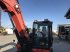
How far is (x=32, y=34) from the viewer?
1403 cm

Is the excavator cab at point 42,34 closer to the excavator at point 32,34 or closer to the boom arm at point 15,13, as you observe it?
the excavator at point 32,34

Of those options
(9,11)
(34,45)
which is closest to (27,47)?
(34,45)

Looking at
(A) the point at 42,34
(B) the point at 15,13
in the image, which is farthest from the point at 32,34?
(B) the point at 15,13

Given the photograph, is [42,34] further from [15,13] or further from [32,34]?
[15,13]

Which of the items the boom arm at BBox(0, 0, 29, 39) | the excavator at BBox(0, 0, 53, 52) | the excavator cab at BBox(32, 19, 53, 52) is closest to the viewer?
the boom arm at BBox(0, 0, 29, 39)

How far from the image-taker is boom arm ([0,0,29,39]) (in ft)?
42.8

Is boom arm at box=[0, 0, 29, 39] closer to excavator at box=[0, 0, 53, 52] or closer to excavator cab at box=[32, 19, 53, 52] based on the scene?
excavator at box=[0, 0, 53, 52]

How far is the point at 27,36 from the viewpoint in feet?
46.4

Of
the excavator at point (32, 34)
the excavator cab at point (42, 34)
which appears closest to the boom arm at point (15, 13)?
the excavator at point (32, 34)

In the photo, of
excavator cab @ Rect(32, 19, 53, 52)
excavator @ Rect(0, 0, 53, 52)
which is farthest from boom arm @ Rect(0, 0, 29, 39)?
excavator cab @ Rect(32, 19, 53, 52)

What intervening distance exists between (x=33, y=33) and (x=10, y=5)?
7.33ft

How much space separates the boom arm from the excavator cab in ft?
2.13

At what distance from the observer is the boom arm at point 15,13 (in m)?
13.1

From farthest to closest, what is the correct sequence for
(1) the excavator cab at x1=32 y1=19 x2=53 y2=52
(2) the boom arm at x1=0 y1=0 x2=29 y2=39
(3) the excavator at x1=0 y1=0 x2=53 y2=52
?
(1) the excavator cab at x1=32 y1=19 x2=53 y2=52 < (3) the excavator at x1=0 y1=0 x2=53 y2=52 < (2) the boom arm at x1=0 y1=0 x2=29 y2=39
